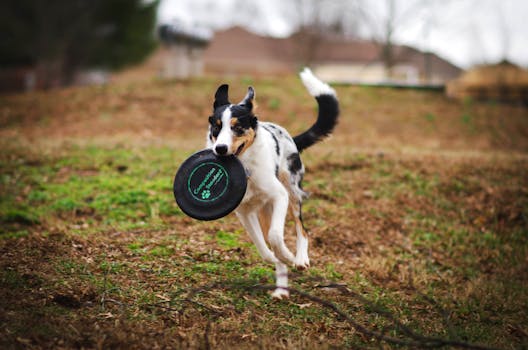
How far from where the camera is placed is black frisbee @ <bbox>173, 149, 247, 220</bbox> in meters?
4.52

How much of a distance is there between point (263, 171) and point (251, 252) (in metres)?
1.80

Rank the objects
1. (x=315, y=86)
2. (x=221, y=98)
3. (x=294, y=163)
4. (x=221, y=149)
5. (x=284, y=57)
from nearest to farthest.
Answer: (x=221, y=149) < (x=221, y=98) < (x=294, y=163) < (x=315, y=86) < (x=284, y=57)

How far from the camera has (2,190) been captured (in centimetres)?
813

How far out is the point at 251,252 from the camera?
6.27 meters

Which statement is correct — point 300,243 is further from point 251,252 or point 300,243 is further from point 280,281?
point 251,252

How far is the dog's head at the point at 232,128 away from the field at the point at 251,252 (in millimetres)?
1210

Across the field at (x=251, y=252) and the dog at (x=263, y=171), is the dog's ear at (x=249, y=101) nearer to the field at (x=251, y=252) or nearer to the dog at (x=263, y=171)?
the dog at (x=263, y=171)

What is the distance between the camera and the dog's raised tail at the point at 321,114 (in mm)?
5984

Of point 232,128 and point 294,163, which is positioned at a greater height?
point 232,128

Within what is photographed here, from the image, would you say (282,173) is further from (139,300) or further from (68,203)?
(68,203)

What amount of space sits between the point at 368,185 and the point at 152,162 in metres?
4.01

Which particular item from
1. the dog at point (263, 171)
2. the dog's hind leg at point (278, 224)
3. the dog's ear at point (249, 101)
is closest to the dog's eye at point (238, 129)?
the dog at point (263, 171)

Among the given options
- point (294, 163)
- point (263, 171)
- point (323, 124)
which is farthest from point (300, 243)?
point (323, 124)

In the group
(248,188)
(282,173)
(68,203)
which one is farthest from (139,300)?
(68,203)
